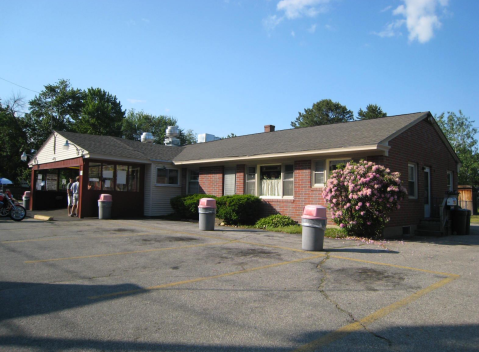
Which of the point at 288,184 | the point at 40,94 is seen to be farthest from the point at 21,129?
the point at 288,184

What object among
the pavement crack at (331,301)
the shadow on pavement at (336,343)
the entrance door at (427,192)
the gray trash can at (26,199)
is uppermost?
the entrance door at (427,192)

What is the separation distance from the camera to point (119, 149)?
64.8 feet

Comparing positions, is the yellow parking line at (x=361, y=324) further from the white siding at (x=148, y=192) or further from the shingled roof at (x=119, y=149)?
the white siding at (x=148, y=192)

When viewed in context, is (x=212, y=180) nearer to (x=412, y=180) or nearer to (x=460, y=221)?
(x=412, y=180)

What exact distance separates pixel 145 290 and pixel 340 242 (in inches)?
285

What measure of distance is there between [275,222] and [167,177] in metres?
8.18

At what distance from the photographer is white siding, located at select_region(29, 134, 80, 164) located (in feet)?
62.9

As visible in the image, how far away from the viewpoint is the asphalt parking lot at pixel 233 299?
148 inches

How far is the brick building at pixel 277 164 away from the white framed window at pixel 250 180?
47 mm

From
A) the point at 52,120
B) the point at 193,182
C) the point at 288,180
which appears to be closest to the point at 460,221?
the point at 288,180

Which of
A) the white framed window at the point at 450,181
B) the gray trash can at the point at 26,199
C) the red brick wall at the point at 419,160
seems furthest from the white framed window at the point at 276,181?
the gray trash can at the point at 26,199

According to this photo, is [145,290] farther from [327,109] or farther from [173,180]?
[327,109]

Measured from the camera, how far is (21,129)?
42.1 metres

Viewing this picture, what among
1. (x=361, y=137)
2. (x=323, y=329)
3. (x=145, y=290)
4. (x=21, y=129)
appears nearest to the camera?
(x=323, y=329)
